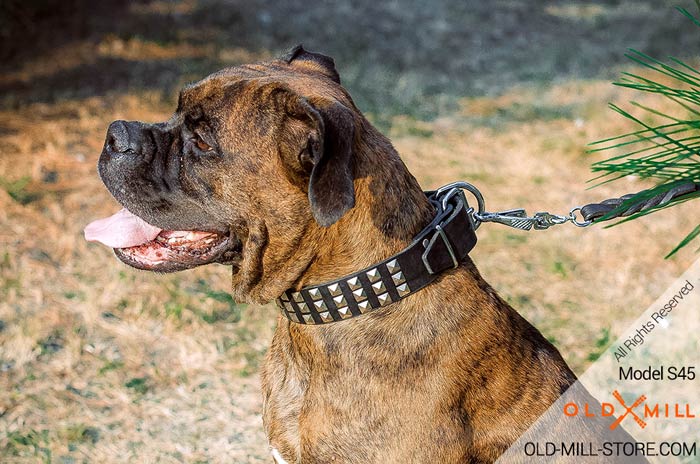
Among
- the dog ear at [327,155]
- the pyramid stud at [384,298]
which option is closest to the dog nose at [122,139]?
the dog ear at [327,155]

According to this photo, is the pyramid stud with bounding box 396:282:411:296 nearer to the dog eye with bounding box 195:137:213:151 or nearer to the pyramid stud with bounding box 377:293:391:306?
the pyramid stud with bounding box 377:293:391:306

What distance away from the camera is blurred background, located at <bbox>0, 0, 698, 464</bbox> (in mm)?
4391

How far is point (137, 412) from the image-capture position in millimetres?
4301

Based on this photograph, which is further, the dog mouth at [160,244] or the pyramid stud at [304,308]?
the dog mouth at [160,244]

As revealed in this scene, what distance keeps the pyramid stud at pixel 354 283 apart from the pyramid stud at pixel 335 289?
0.14ft

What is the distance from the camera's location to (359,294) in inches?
104

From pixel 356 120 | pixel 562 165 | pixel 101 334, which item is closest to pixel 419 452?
pixel 356 120

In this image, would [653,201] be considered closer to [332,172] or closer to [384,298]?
[384,298]

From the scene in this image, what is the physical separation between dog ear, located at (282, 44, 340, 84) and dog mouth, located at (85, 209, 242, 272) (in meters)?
0.82

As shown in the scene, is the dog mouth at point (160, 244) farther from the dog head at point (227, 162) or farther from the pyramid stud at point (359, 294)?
the pyramid stud at point (359, 294)

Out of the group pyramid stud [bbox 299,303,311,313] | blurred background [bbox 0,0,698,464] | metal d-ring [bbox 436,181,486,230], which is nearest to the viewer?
pyramid stud [bbox 299,303,311,313]

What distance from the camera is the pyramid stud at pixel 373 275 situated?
2.60 meters

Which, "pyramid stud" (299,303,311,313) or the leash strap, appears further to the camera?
"pyramid stud" (299,303,311,313)

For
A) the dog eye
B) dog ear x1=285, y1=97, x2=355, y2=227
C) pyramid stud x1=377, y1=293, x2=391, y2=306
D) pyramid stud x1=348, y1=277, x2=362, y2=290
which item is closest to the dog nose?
the dog eye
